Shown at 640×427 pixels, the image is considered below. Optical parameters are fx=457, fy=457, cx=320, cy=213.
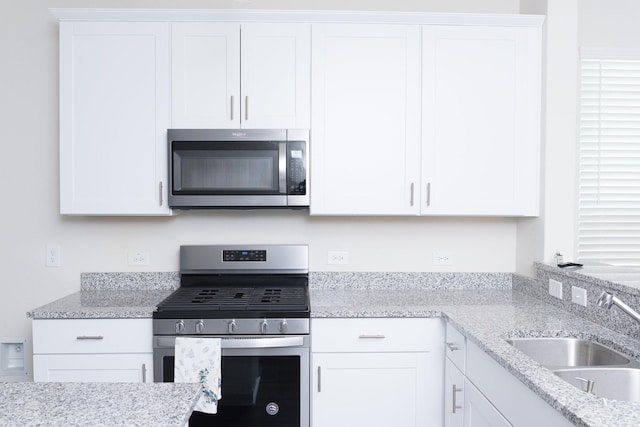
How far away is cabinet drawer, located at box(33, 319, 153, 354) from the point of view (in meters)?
2.07

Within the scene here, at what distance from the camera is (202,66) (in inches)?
90.9

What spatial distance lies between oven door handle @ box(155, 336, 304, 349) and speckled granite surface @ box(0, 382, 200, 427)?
2.88 feet

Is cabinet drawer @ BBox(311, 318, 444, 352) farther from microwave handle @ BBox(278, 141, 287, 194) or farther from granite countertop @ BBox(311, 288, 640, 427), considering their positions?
microwave handle @ BBox(278, 141, 287, 194)

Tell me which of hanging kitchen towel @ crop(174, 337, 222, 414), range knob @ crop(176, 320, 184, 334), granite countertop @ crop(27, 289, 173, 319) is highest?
granite countertop @ crop(27, 289, 173, 319)

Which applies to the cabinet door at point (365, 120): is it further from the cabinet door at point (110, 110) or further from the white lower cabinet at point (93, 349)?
the white lower cabinet at point (93, 349)

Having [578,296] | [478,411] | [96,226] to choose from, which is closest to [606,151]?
[578,296]

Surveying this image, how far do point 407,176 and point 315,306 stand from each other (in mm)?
810

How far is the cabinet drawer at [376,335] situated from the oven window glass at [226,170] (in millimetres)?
738

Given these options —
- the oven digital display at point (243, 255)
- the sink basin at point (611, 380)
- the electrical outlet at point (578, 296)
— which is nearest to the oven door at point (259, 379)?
the oven digital display at point (243, 255)

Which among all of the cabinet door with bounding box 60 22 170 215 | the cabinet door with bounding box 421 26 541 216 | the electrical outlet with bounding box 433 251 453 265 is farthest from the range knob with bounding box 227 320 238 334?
the electrical outlet with bounding box 433 251 453 265

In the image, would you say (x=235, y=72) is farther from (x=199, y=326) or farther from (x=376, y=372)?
(x=376, y=372)

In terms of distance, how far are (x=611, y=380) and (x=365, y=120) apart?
4.97 feet

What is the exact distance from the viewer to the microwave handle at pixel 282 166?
7.58ft

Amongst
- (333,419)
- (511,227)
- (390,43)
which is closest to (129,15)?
(390,43)
